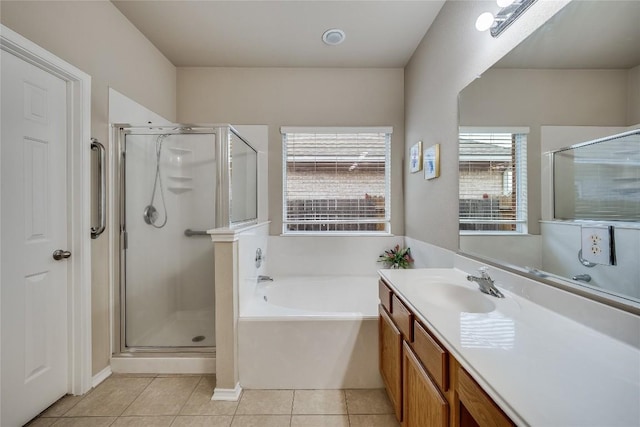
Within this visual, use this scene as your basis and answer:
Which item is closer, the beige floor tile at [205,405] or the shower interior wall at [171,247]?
the beige floor tile at [205,405]

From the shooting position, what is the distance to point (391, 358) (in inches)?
58.7

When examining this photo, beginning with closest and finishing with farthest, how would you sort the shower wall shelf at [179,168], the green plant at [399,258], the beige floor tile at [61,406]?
the beige floor tile at [61,406] → the shower wall shelf at [179,168] → the green plant at [399,258]

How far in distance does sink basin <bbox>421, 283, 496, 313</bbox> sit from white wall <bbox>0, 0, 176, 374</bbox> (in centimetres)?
214

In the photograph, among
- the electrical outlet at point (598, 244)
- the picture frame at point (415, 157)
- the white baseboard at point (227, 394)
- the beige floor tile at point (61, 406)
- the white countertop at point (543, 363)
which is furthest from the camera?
the picture frame at point (415, 157)

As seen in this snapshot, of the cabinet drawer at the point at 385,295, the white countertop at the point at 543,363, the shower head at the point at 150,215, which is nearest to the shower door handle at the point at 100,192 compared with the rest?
the shower head at the point at 150,215

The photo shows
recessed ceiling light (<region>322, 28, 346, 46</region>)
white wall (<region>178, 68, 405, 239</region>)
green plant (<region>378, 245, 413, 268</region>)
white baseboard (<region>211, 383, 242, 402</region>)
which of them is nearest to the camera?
white baseboard (<region>211, 383, 242, 402</region>)

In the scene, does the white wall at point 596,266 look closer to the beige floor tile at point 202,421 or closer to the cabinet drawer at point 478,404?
the cabinet drawer at point 478,404

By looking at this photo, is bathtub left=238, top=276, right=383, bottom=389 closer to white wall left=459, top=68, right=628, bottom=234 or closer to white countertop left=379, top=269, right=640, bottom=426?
white countertop left=379, top=269, right=640, bottom=426

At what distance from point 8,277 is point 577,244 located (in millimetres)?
2569

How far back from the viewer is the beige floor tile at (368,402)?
1.62m

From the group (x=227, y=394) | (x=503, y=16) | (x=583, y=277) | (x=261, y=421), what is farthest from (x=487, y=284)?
(x=227, y=394)

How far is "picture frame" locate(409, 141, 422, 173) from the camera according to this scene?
238cm

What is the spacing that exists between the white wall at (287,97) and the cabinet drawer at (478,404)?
2294mm

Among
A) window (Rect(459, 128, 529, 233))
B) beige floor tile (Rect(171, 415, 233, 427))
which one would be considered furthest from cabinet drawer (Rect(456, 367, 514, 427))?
beige floor tile (Rect(171, 415, 233, 427))
